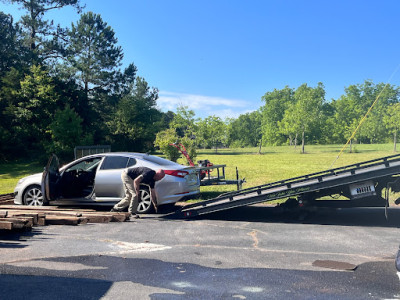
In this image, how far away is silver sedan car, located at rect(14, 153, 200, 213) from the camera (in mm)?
7914

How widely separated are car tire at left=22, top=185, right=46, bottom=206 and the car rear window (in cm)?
175

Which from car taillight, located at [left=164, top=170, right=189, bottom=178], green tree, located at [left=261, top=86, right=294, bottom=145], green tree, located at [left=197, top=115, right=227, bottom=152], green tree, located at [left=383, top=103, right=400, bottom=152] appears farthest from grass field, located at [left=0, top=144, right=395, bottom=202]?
green tree, located at [left=261, top=86, right=294, bottom=145]

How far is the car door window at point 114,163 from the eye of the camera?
8.45 meters

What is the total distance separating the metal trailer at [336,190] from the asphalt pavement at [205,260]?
1.18 ft

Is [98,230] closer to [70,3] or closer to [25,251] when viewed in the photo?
[25,251]

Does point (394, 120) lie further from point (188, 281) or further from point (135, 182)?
point (188, 281)

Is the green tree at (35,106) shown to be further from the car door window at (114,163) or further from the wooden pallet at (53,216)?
the wooden pallet at (53,216)

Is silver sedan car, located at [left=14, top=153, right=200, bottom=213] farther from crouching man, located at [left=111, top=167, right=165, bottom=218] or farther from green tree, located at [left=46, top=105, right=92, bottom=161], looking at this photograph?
green tree, located at [left=46, top=105, right=92, bottom=161]

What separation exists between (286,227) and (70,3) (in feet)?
130

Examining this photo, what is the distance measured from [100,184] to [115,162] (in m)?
0.64

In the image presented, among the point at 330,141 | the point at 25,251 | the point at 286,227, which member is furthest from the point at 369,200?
the point at 330,141

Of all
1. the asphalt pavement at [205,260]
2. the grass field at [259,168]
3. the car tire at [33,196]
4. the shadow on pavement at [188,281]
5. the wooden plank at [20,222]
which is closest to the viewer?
the shadow on pavement at [188,281]

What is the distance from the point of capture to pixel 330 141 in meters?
71.1

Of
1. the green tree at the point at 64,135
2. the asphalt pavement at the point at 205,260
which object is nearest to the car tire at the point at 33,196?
the asphalt pavement at the point at 205,260
